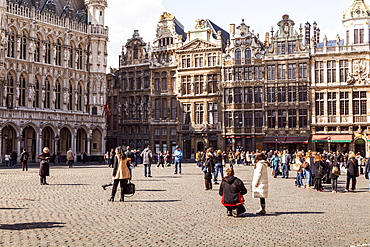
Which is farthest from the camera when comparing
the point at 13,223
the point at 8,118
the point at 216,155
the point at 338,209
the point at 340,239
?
the point at 8,118

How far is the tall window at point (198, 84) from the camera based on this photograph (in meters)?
62.8

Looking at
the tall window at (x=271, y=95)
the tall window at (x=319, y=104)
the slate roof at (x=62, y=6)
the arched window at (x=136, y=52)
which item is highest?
the slate roof at (x=62, y=6)

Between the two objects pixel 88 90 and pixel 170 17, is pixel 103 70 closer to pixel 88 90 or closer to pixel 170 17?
pixel 88 90

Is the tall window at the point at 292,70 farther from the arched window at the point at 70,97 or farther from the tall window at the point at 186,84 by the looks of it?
the arched window at the point at 70,97

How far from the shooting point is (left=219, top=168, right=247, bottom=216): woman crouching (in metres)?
12.8

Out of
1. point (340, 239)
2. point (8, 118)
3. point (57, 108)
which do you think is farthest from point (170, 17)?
point (340, 239)

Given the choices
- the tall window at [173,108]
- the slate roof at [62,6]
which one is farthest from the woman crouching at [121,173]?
the tall window at [173,108]

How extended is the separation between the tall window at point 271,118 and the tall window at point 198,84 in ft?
28.2

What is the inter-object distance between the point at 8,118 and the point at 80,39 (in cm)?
1293

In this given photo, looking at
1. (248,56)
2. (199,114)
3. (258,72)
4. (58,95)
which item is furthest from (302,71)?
(58,95)

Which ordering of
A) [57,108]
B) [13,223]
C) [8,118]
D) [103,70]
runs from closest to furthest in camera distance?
[13,223] → [8,118] → [57,108] → [103,70]

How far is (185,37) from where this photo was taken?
69688mm

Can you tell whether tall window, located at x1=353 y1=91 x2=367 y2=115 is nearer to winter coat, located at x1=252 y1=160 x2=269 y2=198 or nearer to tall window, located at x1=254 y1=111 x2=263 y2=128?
tall window, located at x1=254 y1=111 x2=263 y2=128

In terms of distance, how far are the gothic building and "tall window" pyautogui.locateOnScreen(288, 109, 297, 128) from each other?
20034 mm
